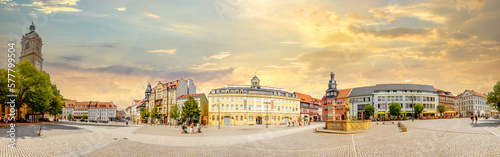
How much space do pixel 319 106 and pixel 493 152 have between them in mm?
111300

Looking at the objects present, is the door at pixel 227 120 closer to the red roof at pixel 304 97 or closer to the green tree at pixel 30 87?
the red roof at pixel 304 97

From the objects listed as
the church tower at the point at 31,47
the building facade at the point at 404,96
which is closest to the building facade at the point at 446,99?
the building facade at the point at 404,96

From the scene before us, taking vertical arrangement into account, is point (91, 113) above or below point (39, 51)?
below

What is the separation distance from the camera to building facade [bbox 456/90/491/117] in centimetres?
12526

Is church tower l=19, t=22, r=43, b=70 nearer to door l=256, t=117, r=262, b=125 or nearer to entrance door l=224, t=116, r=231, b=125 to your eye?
entrance door l=224, t=116, r=231, b=125

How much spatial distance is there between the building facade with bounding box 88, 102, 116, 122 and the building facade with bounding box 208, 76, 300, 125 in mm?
106722

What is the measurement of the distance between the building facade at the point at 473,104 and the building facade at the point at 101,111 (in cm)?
16395

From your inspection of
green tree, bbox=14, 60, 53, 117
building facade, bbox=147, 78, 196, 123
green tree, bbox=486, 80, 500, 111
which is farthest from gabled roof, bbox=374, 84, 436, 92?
green tree, bbox=14, 60, 53, 117

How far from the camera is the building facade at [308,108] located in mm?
113438

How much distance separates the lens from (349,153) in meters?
21.7

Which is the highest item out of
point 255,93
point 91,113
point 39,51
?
point 39,51

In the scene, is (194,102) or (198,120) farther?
(198,120)

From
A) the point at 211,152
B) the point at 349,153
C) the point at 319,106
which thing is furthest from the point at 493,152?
the point at 319,106

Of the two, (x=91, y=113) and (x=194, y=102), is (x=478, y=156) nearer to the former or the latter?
(x=194, y=102)
